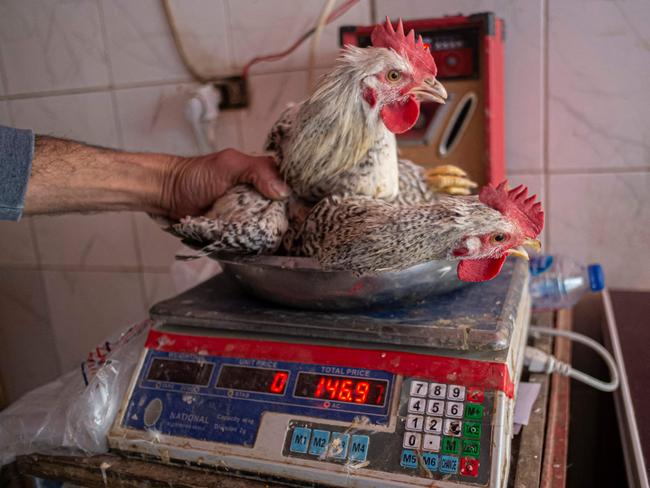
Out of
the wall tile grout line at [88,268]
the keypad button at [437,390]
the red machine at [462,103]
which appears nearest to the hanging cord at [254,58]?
the red machine at [462,103]

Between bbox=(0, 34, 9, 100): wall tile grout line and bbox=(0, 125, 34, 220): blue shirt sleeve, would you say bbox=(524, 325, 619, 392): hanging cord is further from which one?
bbox=(0, 34, 9, 100): wall tile grout line

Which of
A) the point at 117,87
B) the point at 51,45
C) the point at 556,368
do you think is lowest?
the point at 556,368

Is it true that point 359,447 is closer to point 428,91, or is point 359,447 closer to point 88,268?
point 428,91

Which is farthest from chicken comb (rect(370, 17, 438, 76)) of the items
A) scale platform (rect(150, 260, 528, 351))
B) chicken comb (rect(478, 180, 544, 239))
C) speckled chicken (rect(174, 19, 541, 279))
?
scale platform (rect(150, 260, 528, 351))

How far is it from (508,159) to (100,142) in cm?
108

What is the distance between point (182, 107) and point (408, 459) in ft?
3.66

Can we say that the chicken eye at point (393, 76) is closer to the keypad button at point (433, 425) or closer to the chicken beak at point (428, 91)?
the chicken beak at point (428, 91)

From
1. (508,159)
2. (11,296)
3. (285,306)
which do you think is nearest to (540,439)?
(285,306)

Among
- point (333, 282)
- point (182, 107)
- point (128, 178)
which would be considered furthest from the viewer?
point (182, 107)

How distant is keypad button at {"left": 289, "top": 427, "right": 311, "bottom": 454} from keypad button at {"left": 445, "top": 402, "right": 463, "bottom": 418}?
0.16 metres

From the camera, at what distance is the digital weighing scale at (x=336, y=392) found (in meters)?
0.62

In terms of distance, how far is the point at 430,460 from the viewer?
60 centimetres

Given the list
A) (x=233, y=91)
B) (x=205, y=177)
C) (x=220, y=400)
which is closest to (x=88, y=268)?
(x=233, y=91)

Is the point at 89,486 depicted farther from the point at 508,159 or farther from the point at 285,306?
the point at 508,159
